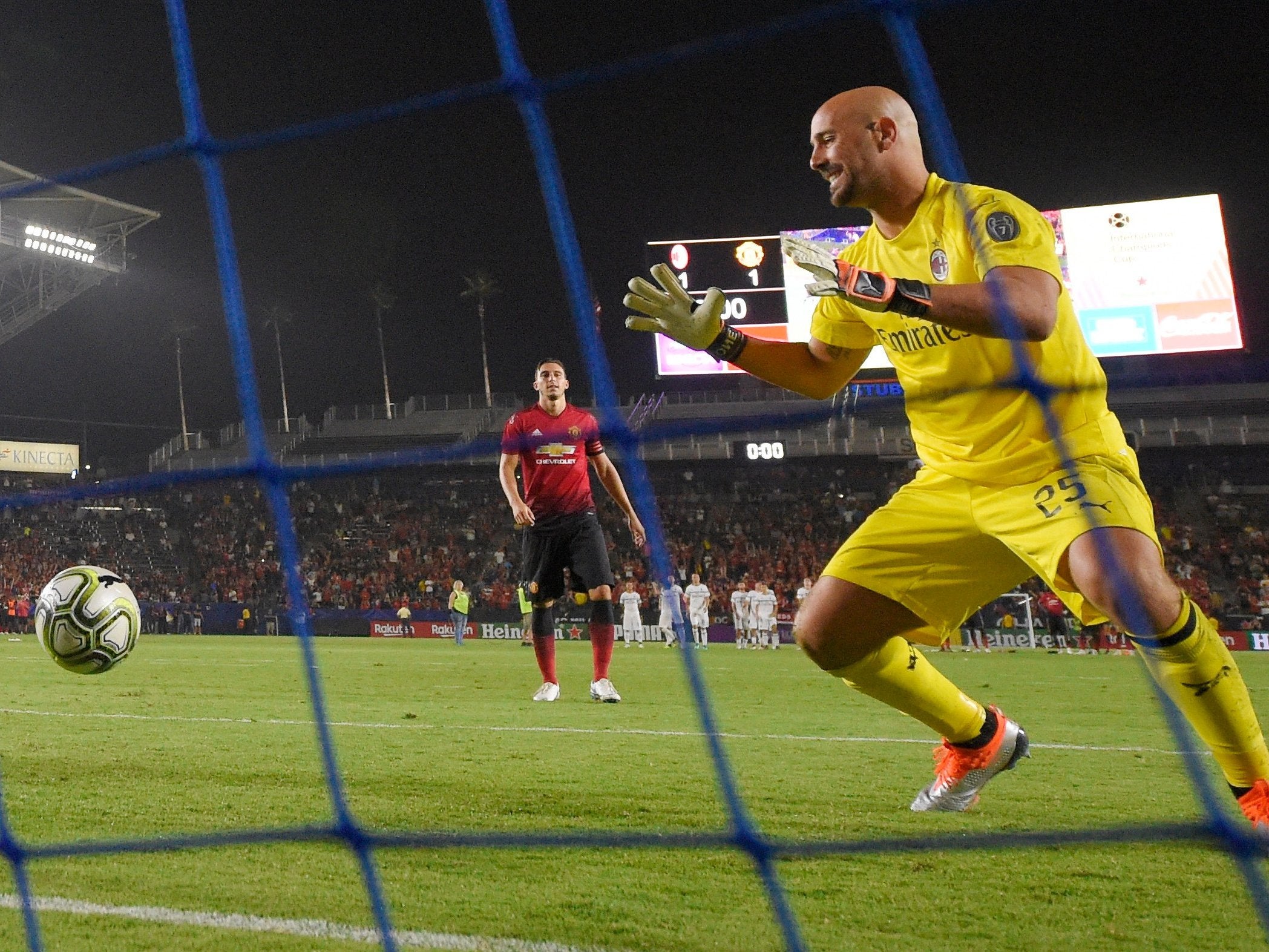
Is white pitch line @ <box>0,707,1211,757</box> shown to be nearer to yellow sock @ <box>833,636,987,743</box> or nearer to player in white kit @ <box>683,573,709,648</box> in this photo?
yellow sock @ <box>833,636,987,743</box>

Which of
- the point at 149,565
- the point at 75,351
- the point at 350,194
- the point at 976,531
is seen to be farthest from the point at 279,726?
the point at 75,351

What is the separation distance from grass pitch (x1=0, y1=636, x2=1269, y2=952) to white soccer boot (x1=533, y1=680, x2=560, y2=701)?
287mm

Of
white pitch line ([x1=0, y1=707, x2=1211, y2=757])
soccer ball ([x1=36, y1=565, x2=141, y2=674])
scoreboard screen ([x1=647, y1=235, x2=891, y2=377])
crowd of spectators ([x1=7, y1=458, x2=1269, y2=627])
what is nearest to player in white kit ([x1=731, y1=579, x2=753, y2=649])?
scoreboard screen ([x1=647, y1=235, x2=891, y2=377])

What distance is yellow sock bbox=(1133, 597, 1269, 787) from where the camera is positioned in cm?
230

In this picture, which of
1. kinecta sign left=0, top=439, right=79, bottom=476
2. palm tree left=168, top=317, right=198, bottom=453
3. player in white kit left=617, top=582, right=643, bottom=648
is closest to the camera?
player in white kit left=617, top=582, right=643, bottom=648

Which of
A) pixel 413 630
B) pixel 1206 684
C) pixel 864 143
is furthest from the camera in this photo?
pixel 413 630

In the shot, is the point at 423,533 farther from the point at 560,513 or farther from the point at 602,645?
the point at 560,513

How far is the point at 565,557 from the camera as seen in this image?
630 cm

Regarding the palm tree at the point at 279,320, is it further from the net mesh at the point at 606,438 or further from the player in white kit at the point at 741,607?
the net mesh at the point at 606,438

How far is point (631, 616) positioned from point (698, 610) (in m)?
1.61

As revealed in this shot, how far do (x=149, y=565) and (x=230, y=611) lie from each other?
3.23 m

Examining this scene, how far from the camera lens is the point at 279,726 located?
17.8ft

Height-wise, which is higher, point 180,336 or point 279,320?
point 279,320

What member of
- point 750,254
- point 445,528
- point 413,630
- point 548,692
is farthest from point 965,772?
point 445,528
